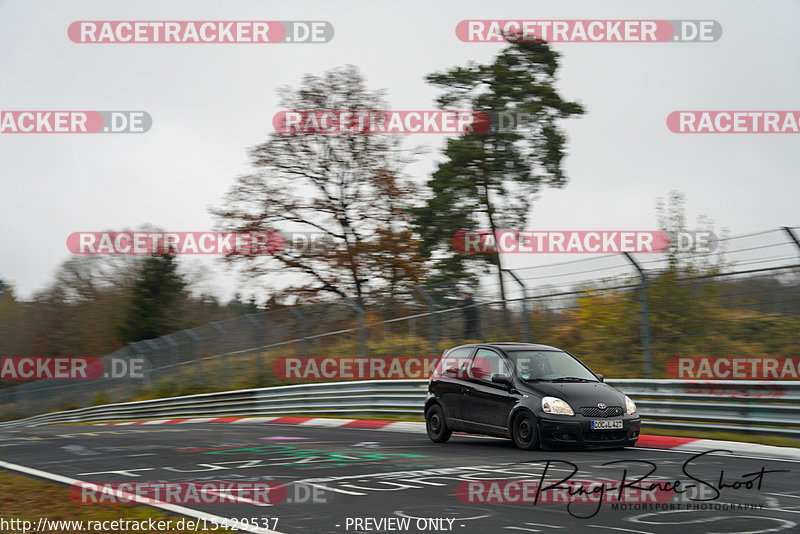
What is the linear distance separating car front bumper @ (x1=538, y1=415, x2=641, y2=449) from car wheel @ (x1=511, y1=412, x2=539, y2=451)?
12cm

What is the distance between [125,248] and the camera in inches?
2360

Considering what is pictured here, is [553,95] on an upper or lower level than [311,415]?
upper

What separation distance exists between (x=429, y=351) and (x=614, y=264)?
18.5ft

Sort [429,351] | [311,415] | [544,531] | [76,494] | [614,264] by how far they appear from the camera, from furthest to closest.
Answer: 1. [311,415]
2. [429,351]
3. [614,264]
4. [76,494]
5. [544,531]

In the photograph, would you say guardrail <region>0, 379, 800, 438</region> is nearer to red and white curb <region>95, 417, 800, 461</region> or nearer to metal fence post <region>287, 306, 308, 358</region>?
red and white curb <region>95, 417, 800, 461</region>

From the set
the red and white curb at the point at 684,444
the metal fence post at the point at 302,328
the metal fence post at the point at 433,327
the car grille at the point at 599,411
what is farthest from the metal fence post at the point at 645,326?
the metal fence post at the point at 302,328

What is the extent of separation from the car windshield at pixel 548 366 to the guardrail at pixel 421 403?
1.19m

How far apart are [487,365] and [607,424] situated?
221cm

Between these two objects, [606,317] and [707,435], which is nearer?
[707,435]

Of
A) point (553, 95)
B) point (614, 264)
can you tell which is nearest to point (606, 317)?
point (614, 264)

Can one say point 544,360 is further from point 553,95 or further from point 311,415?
point 553,95

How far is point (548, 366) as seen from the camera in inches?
497

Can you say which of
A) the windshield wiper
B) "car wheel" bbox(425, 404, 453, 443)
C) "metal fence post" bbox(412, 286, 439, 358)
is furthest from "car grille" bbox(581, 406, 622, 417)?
"metal fence post" bbox(412, 286, 439, 358)

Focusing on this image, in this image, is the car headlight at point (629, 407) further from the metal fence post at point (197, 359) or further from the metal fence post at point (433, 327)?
the metal fence post at point (197, 359)
